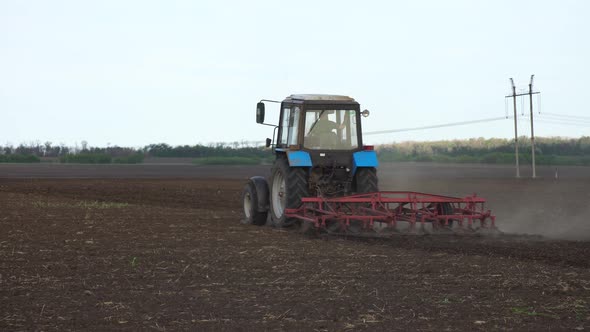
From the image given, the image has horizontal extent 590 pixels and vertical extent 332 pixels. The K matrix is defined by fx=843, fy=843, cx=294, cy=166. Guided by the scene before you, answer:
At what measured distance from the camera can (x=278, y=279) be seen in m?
9.89

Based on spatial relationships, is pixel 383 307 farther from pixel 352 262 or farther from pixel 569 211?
pixel 569 211

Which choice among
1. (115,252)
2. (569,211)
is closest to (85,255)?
(115,252)

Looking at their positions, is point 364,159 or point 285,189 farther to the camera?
point 364,159

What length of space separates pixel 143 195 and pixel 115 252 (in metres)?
16.9

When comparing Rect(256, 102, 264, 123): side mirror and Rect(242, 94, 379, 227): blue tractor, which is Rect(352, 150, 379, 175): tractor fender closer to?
Rect(242, 94, 379, 227): blue tractor

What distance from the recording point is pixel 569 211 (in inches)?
854

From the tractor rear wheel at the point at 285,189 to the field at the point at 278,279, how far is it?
42cm

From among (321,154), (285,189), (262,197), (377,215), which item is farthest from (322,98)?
(377,215)

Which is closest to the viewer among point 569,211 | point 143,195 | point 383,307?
point 383,307

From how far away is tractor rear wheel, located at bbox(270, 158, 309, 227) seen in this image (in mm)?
15273

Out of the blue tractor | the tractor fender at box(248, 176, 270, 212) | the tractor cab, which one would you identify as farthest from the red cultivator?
the tractor fender at box(248, 176, 270, 212)

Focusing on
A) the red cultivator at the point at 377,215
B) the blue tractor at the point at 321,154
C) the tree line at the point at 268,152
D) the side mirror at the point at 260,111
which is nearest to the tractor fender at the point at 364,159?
the blue tractor at the point at 321,154

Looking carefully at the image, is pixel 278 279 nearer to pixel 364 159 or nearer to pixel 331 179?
pixel 364 159

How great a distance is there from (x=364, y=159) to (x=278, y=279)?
6.08 m
